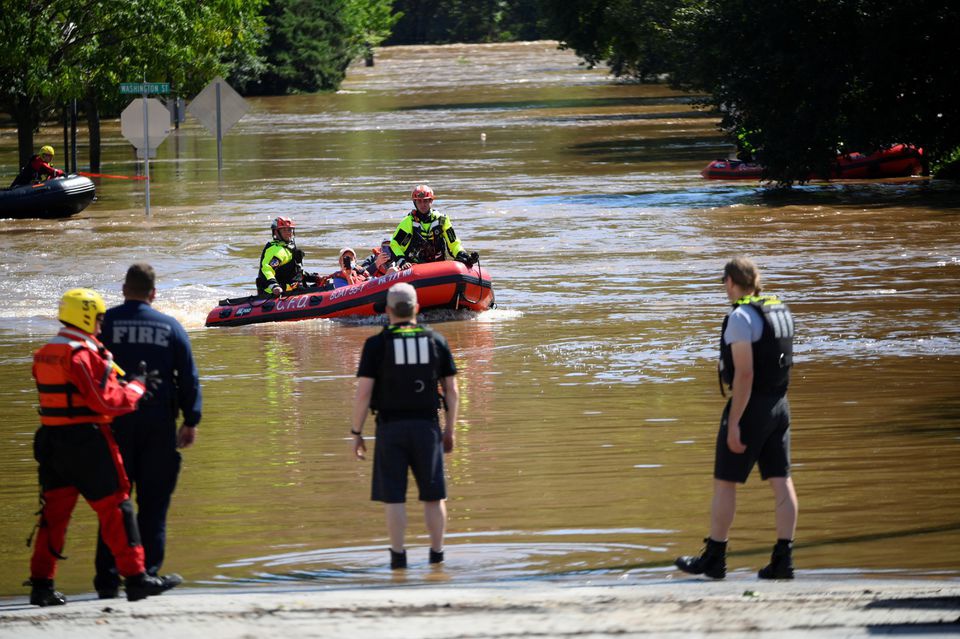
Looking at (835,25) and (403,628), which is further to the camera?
(835,25)

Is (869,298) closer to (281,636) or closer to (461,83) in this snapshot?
(281,636)

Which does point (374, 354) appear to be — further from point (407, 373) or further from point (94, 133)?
point (94, 133)

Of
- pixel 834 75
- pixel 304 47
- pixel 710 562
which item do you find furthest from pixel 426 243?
pixel 304 47

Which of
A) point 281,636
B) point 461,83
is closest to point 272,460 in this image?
point 281,636

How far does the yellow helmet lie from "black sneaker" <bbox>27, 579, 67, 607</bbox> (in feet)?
4.01

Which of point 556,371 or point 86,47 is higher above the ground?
point 86,47

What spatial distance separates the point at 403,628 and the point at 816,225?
85.8ft

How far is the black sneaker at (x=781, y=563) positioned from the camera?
26.9ft

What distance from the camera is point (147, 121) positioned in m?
33.3

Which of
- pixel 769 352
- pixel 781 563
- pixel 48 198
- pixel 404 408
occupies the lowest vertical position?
pixel 48 198

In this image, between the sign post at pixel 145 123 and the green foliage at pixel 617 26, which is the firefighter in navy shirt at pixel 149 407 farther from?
the green foliage at pixel 617 26

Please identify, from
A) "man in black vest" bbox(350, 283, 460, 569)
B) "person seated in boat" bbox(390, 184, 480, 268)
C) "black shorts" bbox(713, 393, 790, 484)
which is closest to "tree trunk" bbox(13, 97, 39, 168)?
"person seated in boat" bbox(390, 184, 480, 268)

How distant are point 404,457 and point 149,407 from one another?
1334 mm

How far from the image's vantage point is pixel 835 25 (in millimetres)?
38062
